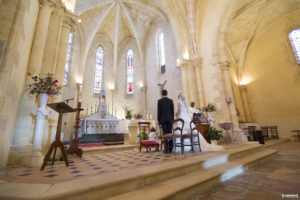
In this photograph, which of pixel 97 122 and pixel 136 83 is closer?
pixel 97 122

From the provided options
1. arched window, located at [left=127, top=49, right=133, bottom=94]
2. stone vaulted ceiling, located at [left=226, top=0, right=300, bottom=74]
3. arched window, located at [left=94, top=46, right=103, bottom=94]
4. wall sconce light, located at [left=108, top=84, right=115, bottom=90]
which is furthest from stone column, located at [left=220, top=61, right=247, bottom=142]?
arched window, located at [left=94, top=46, right=103, bottom=94]

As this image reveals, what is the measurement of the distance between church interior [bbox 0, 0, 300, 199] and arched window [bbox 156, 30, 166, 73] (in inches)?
4.1

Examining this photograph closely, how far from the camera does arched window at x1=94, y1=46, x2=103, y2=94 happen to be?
46.2 feet

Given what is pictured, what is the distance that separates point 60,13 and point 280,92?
15.1 metres

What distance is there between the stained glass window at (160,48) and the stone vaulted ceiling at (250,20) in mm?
5572

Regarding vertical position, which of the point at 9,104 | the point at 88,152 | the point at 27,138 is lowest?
the point at 88,152

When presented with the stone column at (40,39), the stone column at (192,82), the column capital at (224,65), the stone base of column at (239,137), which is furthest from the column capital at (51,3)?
the stone base of column at (239,137)

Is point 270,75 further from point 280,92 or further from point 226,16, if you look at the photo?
point 226,16

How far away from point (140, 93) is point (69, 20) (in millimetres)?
9903

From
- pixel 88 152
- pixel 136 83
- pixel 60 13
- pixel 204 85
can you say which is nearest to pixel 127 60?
pixel 136 83

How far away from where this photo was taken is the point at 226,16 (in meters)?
8.48

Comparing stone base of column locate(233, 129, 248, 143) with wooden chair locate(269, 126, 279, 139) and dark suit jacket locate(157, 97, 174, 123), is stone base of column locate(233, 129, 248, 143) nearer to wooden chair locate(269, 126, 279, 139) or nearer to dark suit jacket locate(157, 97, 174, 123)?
dark suit jacket locate(157, 97, 174, 123)

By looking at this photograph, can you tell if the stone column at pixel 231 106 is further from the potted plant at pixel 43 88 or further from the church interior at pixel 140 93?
the potted plant at pixel 43 88

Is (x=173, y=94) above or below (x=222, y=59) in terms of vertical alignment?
below
